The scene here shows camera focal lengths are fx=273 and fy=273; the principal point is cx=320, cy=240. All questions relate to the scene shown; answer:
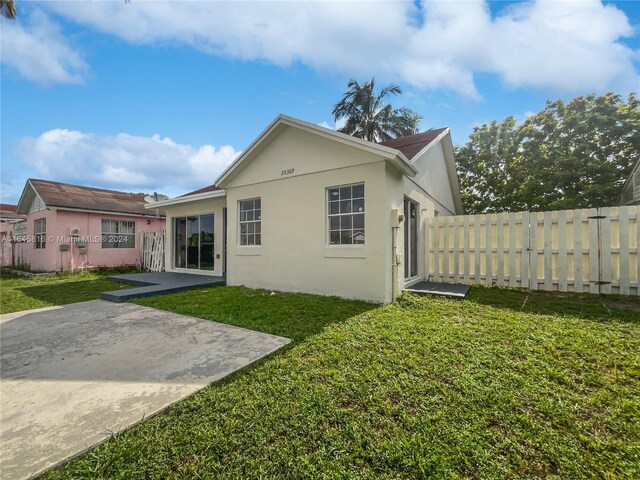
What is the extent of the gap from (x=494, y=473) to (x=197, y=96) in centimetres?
1115

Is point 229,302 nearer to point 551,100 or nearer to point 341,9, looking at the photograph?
point 341,9

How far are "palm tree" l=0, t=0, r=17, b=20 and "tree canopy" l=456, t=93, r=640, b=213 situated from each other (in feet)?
71.5

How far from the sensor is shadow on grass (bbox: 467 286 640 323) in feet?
15.4

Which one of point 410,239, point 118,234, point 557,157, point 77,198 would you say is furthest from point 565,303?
point 77,198

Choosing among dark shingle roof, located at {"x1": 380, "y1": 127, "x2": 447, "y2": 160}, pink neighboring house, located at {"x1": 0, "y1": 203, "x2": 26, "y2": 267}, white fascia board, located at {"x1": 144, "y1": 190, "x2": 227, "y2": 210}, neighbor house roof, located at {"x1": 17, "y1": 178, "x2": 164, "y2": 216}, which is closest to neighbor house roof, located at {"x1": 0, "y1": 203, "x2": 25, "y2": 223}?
pink neighboring house, located at {"x1": 0, "y1": 203, "x2": 26, "y2": 267}

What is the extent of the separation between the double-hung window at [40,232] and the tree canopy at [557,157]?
77.1 feet

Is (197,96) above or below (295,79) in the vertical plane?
below

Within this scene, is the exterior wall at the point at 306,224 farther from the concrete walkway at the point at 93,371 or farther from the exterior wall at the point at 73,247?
the exterior wall at the point at 73,247

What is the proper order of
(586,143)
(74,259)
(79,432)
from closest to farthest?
(79,432), (74,259), (586,143)

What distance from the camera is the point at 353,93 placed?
20750mm

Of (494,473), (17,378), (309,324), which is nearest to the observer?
(494,473)

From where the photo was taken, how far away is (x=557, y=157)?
48.5 feet

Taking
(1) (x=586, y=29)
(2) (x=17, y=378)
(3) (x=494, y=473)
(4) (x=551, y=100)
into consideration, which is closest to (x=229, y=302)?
(2) (x=17, y=378)

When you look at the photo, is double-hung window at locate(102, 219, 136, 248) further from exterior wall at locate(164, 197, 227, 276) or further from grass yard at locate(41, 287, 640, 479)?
grass yard at locate(41, 287, 640, 479)
